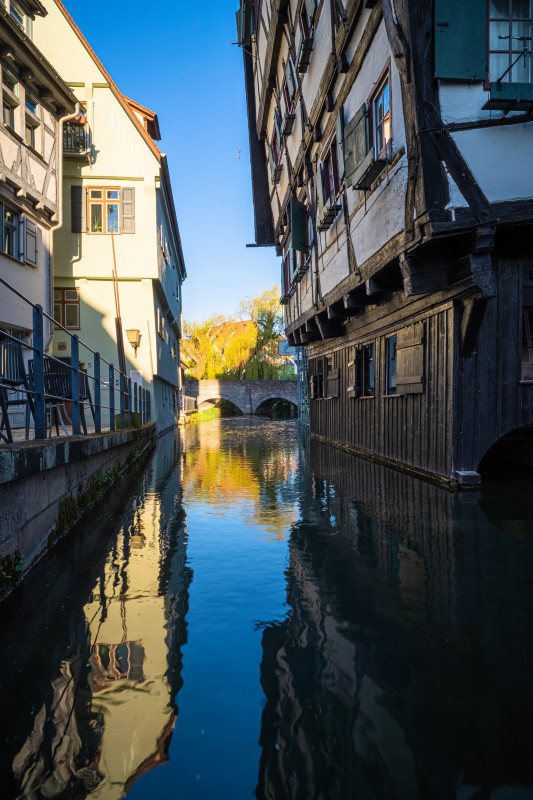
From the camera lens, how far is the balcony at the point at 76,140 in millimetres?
16453

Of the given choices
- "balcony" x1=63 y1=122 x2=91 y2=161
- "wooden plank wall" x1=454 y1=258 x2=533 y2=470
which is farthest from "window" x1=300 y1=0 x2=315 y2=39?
"balcony" x1=63 y1=122 x2=91 y2=161

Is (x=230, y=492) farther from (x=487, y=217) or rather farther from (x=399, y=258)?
(x=487, y=217)

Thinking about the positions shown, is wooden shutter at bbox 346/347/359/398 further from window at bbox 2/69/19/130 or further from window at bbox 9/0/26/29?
window at bbox 9/0/26/29

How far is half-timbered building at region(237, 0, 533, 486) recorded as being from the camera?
18.2 ft

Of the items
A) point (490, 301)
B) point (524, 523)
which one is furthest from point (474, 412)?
point (524, 523)

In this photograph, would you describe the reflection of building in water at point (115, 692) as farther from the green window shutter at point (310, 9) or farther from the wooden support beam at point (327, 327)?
the green window shutter at point (310, 9)

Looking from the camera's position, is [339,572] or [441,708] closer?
[441,708]

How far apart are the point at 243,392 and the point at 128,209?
2371 cm

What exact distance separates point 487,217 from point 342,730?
485cm

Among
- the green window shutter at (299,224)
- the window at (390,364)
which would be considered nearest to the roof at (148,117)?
the green window shutter at (299,224)

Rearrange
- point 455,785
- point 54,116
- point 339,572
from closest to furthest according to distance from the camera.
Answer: point 455,785 < point 339,572 < point 54,116

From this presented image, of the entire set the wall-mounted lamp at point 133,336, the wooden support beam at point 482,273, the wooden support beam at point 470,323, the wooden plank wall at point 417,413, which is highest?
the wall-mounted lamp at point 133,336

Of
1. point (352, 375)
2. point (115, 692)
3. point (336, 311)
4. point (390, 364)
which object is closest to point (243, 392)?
point (352, 375)

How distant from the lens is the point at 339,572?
11.6 feet
